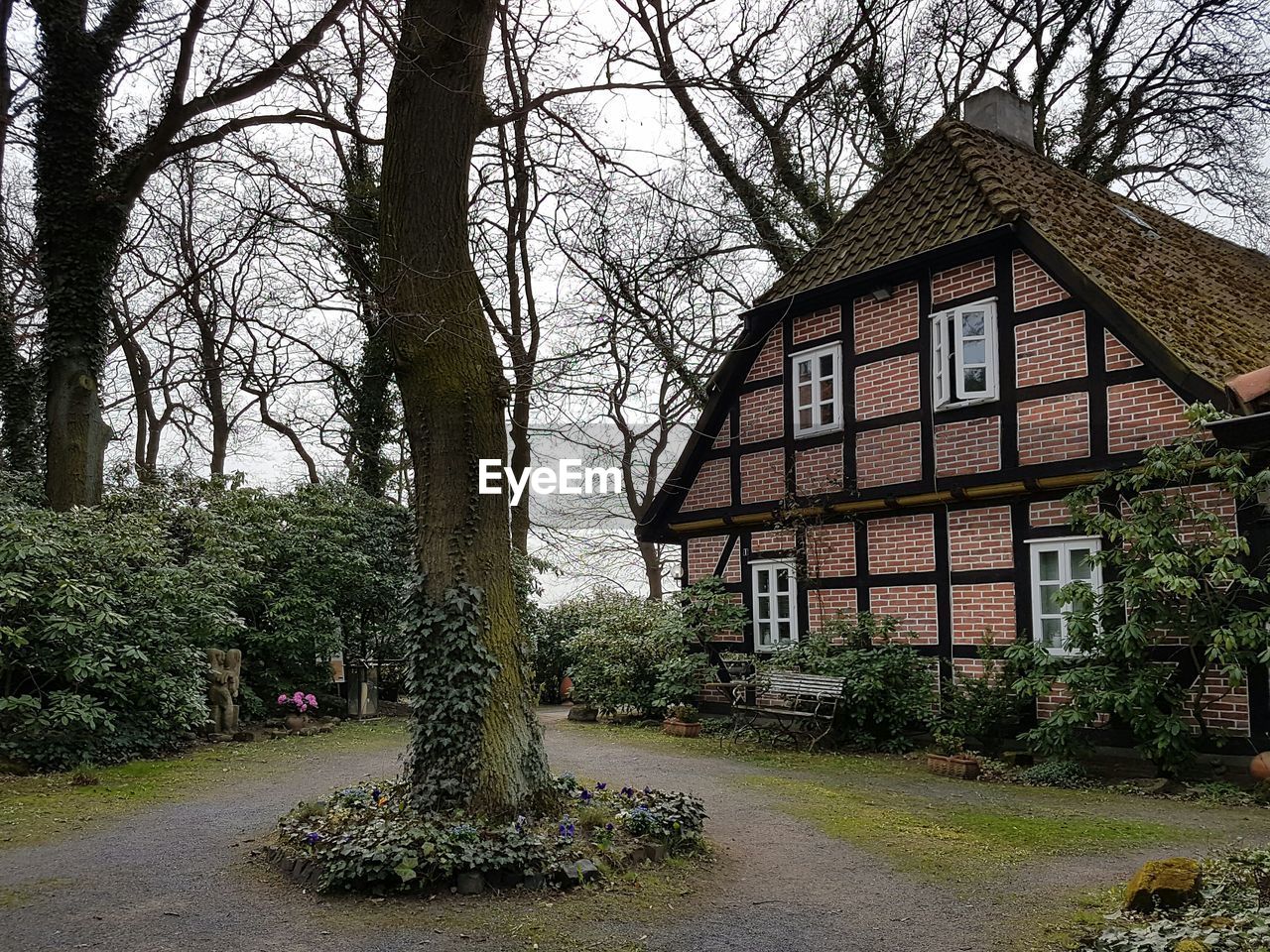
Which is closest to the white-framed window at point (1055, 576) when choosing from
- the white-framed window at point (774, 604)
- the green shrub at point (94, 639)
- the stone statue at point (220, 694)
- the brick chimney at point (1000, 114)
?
the white-framed window at point (774, 604)

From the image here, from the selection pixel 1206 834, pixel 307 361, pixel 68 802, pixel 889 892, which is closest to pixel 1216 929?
pixel 889 892

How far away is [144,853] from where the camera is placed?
6.73 metres

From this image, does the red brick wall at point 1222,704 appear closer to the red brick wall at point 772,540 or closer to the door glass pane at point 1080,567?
the door glass pane at point 1080,567

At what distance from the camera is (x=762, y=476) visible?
14.0 m

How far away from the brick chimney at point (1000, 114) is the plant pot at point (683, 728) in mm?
9301

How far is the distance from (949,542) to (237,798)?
7.85 meters

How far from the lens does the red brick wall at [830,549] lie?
13.0 meters

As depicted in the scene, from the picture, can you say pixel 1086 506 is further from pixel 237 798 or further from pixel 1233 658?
pixel 237 798

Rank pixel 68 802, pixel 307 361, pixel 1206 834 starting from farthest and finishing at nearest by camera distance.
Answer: pixel 307 361
pixel 68 802
pixel 1206 834

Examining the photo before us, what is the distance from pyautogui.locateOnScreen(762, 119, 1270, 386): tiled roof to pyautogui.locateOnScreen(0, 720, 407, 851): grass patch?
827 cm

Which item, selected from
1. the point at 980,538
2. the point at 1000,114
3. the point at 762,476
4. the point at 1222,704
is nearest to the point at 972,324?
the point at 980,538

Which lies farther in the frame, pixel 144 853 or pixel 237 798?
pixel 237 798

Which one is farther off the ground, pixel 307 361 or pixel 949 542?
pixel 307 361

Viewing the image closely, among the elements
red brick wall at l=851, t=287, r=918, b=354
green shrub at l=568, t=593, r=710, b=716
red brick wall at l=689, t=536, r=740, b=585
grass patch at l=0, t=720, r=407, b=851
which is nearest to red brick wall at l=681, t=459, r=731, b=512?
red brick wall at l=689, t=536, r=740, b=585
